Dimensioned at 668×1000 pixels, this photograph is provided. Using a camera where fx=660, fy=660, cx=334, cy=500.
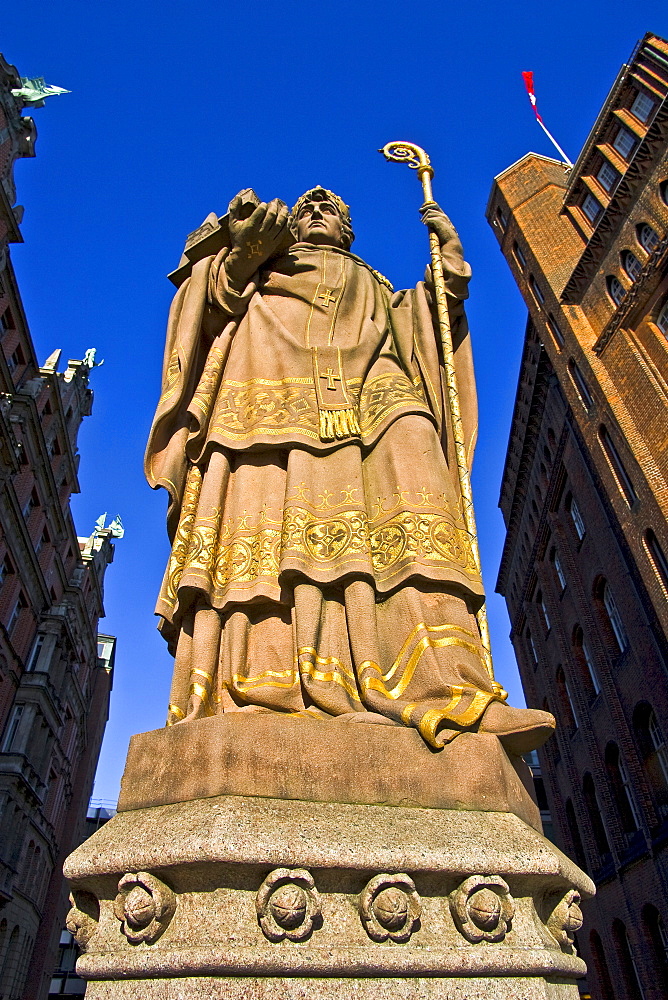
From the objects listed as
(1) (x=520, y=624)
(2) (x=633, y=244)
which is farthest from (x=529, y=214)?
(1) (x=520, y=624)

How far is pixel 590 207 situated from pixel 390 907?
31.2 m

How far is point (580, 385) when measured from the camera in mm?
24844

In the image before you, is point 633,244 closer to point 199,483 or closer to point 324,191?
point 324,191

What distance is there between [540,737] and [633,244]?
2391 cm

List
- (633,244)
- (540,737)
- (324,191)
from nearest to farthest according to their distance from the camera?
(540,737) → (324,191) → (633,244)

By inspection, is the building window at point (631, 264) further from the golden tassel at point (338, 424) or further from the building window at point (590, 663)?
the golden tassel at point (338, 424)

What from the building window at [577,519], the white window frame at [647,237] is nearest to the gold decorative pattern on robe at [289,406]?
the white window frame at [647,237]

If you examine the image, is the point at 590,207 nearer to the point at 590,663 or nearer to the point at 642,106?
the point at 642,106

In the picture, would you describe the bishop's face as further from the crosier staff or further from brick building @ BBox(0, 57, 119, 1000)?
brick building @ BBox(0, 57, 119, 1000)

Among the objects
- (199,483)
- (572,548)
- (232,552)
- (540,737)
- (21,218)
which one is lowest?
(540,737)

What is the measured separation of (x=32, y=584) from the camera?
30.0 meters

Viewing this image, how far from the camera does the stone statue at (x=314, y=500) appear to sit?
9.78ft

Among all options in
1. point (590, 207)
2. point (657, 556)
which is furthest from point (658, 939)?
point (590, 207)

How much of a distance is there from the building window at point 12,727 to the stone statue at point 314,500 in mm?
27925
